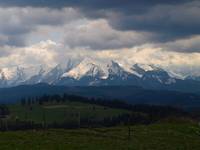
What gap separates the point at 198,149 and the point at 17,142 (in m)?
22.9

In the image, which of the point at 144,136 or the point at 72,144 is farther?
the point at 144,136

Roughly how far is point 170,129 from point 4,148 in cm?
3793

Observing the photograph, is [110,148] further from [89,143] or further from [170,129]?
[170,129]

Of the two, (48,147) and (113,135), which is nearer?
(48,147)

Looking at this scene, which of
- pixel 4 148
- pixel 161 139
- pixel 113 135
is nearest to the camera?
pixel 4 148

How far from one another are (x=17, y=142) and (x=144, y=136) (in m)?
21.2

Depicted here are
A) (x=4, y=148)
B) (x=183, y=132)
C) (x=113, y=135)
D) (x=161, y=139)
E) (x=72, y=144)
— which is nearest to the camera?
(x=4, y=148)

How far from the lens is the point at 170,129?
80.9m

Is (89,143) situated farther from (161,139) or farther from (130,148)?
(161,139)

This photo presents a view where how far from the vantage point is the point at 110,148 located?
53312 millimetres

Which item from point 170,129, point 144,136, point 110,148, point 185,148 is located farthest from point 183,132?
point 110,148

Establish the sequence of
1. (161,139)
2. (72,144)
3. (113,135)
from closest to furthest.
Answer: (72,144) → (161,139) → (113,135)

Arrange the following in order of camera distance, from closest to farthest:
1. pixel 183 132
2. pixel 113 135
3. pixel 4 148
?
pixel 4 148
pixel 113 135
pixel 183 132

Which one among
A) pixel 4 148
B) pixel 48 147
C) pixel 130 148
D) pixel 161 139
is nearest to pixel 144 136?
pixel 161 139
